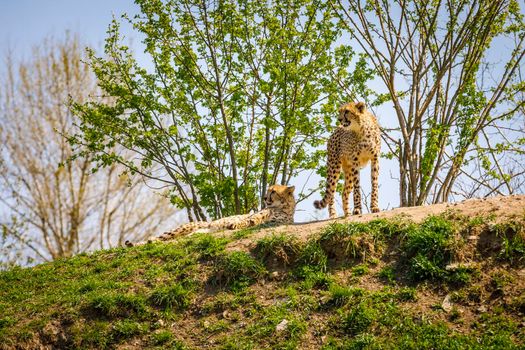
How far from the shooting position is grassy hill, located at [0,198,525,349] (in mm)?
6301

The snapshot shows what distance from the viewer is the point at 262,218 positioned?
998 centimetres

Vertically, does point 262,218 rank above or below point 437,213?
above

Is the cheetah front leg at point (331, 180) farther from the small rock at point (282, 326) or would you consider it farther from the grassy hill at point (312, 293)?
the small rock at point (282, 326)

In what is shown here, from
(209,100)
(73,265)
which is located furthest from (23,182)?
(73,265)

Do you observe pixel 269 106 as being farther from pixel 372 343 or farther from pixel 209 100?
pixel 372 343

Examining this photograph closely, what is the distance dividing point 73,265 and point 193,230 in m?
1.82

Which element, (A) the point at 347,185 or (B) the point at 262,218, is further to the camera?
(B) the point at 262,218

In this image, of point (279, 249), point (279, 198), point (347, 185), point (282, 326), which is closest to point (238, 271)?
point (279, 249)

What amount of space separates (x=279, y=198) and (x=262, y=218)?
1.43 ft

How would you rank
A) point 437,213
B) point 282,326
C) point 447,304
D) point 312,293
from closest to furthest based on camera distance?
point 447,304
point 282,326
point 312,293
point 437,213

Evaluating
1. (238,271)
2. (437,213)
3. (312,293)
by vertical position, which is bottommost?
(312,293)

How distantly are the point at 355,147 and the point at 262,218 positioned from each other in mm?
1808

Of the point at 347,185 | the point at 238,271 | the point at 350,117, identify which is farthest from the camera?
the point at 347,185

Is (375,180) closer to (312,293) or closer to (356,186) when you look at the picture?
(356,186)
